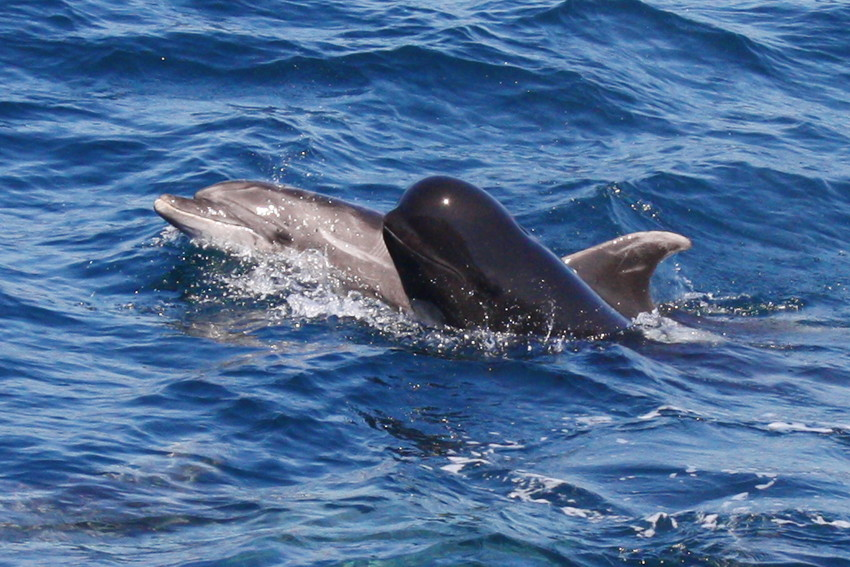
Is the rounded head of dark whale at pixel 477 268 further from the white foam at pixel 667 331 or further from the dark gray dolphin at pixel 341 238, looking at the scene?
the dark gray dolphin at pixel 341 238

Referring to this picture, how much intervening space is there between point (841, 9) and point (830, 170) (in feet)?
31.3

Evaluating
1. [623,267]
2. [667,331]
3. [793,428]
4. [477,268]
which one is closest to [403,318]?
[477,268]

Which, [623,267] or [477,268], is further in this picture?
[623,267]

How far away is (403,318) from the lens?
1238 cm

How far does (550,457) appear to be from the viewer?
9164 millimetres

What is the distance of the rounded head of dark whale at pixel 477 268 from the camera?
1134 cm

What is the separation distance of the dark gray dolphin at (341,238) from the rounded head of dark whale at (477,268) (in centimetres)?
87

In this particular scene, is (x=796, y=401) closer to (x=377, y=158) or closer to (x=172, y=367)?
(x=172, y=367)

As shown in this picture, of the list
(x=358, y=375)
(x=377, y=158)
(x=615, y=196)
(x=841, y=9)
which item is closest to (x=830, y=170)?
(x=615, y=196)

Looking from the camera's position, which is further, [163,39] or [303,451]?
[163,39]

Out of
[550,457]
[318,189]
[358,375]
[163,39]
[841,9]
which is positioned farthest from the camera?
[841,9]

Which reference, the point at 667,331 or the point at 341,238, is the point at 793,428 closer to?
the point at 667,331

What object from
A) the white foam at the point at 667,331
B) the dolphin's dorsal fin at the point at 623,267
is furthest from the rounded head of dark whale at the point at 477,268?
the dolphin's dorsal fin at the point at 623,267

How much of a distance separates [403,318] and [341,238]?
1464 mm
